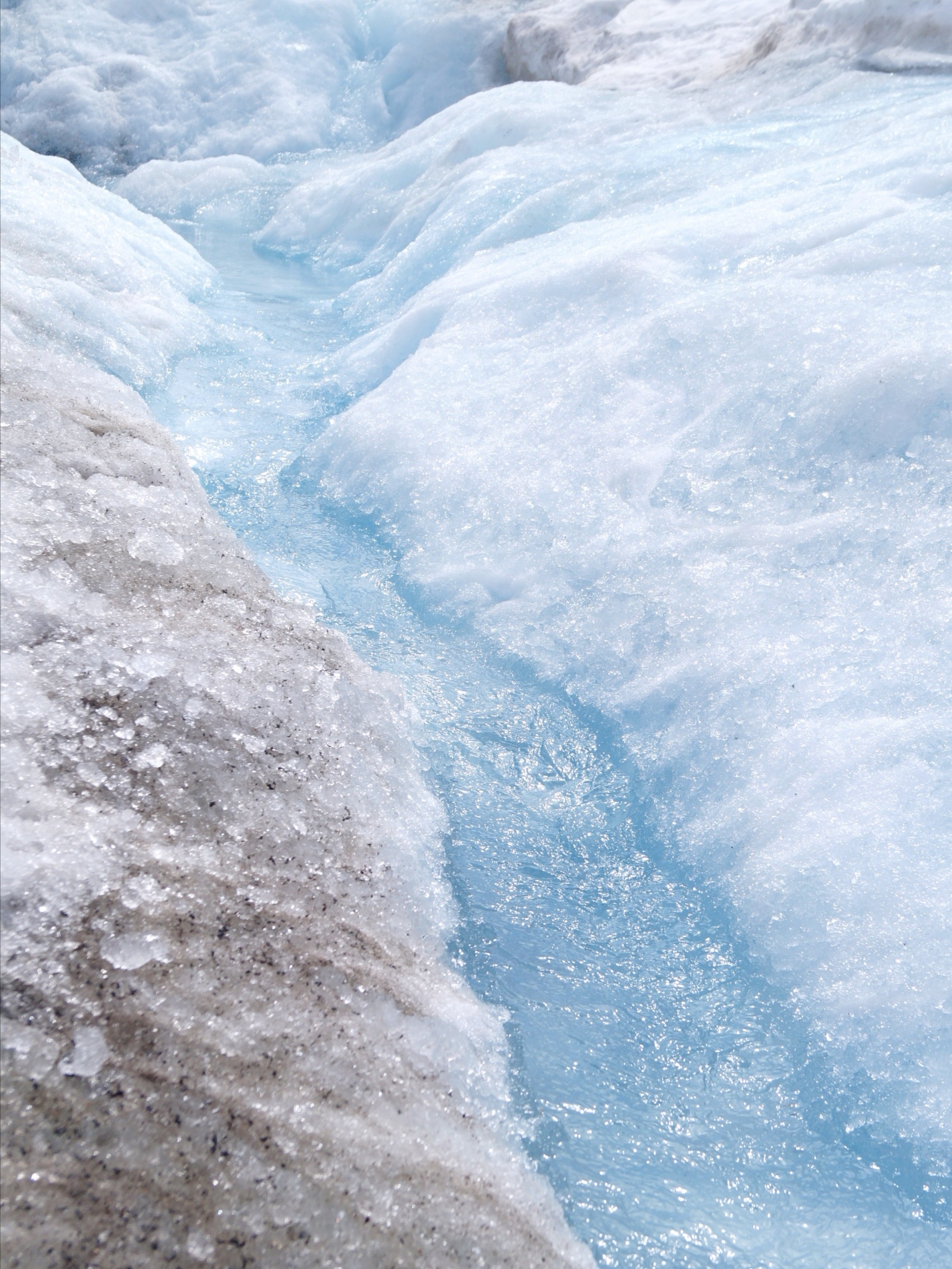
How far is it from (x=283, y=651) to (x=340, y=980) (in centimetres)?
82

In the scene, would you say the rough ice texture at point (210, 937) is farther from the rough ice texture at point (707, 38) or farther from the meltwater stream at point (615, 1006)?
the rough ice texture at point (707, 38)

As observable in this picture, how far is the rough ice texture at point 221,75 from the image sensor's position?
30.0 ft

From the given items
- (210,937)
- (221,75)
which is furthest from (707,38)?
(210,937)

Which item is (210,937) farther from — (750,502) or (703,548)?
(750,502)

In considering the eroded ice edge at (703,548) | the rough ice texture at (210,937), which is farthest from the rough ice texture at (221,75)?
the rough ice texture at (210,937)

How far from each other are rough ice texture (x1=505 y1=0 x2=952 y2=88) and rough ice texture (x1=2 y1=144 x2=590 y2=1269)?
15.9 feet

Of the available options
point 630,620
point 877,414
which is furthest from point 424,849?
→ point 877,414

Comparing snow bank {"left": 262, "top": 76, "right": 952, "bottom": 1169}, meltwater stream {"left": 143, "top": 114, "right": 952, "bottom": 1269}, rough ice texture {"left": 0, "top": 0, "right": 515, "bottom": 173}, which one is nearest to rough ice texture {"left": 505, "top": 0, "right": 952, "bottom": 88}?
snow bank {"left": 262, "top": 76, "right": 952, "bottom": 1169}

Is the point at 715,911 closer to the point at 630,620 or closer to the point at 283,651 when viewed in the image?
the point at 630,620

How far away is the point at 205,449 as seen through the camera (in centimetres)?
388

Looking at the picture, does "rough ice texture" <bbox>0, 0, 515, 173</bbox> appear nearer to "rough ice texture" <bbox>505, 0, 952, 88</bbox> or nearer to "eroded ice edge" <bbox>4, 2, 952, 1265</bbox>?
"rough ice texture" <bbox>505, 0, 952, 88</bbox>

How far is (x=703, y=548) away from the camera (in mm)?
2629

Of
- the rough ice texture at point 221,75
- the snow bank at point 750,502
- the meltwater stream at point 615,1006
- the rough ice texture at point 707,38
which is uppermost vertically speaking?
the rough ice texture at point 221,75

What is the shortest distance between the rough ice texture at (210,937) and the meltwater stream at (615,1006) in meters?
0.13
